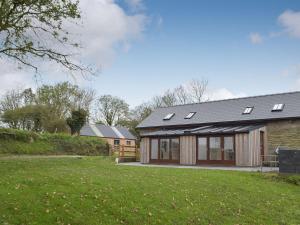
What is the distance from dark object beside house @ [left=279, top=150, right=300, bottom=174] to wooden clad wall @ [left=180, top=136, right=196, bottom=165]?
7585 millimetres

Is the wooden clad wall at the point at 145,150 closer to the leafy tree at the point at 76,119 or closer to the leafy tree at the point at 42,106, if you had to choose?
the leafy tree at the point at 76,119

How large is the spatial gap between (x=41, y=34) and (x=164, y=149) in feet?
48.0

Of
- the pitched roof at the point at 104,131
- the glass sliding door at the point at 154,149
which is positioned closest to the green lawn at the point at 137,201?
the glass sliding door at the point at 154,149

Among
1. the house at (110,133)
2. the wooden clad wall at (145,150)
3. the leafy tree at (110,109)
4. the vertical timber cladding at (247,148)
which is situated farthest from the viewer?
the leafy tree at (110,109)

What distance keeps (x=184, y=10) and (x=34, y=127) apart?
2976 centimetres

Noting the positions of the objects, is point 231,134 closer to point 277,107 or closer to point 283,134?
point 283,134

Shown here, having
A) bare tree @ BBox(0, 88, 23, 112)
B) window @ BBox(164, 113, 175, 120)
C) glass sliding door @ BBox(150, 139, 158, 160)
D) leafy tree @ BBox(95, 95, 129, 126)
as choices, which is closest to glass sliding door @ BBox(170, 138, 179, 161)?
glass sliding door @ BBox(150, 139, 158, 160)

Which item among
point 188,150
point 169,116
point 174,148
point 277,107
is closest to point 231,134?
point 188,150

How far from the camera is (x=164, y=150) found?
25.0 meters

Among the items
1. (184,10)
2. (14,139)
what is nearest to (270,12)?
(184,10)

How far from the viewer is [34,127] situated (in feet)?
129

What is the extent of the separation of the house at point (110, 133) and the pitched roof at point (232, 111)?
15648 millimetres

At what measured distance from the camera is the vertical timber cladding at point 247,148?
68.6 feet

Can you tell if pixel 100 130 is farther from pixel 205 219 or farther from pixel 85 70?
pixel 205 219
